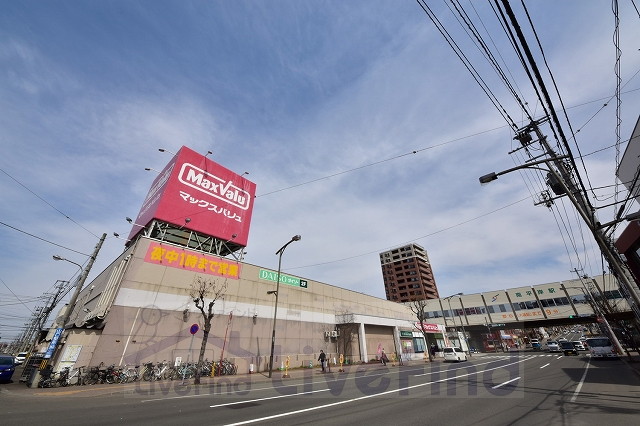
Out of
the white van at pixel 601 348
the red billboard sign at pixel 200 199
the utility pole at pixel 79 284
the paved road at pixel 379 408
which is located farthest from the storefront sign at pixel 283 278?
the white van at pixel 601 348

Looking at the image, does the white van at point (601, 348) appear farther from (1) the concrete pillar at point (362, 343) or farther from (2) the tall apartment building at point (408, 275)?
(2) the tall apartment building at point (408, 275)

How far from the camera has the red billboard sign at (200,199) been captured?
25.0m

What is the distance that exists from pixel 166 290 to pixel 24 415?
14.1m

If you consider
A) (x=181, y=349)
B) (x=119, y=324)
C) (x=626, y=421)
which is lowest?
(x=626, y=421)

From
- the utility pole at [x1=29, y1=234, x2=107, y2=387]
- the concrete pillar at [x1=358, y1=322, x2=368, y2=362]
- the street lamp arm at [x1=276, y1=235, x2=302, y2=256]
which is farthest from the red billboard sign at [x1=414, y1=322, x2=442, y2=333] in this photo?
the utility pole at [x1=29, y1=234, x2=107, y2=387]

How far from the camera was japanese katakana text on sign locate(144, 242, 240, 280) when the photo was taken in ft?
70.3

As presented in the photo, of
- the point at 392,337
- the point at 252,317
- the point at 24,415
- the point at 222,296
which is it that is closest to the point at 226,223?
the point at 222,296

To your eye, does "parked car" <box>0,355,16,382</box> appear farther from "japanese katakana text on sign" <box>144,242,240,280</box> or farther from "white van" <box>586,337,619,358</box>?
"white van" <box>586,337,619,358</box>

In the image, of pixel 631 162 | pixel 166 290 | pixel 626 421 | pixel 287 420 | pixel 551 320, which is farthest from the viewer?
pixel 551 320

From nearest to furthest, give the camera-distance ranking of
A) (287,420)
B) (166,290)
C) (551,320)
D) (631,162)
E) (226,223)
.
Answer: (287,420) < (631,162) < (166,290) < (226,223) < (551,320)

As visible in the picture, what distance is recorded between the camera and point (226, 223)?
93.9ft

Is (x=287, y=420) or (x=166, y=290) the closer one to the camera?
(x=287, y=420)

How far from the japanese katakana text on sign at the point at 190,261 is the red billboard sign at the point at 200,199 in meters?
2.94

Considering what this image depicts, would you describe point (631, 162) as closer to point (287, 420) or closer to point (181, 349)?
point (287, 420)
